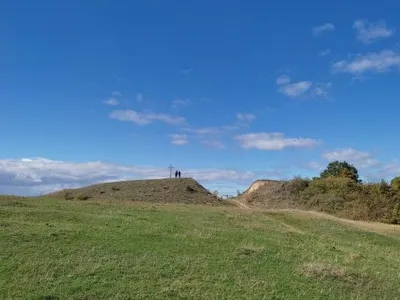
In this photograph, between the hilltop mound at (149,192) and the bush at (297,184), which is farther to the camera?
the bush at (297,184)

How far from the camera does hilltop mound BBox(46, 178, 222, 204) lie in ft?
146

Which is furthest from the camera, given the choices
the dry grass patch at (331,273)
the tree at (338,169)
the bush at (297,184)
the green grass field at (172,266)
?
the tree at (338,169)

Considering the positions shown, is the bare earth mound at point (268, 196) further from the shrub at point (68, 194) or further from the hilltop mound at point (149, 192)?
the shrub at point (68, 194)

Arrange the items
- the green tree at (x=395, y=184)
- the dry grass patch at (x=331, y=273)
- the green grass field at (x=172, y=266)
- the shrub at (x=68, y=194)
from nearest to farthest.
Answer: the green grass field at (x=172, y=266), the dry grass patch at (x=331, y=273), the shrub at (x=68, y=194), the green tree at (x=395, y=184)

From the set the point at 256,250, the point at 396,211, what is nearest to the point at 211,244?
the point at 256,250

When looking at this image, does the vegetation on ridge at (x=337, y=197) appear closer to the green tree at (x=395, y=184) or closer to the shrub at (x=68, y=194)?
the green tree at (x=395, y=184)

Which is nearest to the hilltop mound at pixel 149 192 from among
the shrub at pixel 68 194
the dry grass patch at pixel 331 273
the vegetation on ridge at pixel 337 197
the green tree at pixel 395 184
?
the shrub at pixel 68 194

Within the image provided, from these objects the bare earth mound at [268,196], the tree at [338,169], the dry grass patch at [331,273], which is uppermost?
the tree at [338,169]

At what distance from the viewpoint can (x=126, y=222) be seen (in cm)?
1909

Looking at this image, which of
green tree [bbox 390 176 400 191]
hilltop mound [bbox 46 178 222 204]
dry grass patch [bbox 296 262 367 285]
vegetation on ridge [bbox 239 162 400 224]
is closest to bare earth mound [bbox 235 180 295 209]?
vegetation on ridge [bbox 239 162 400 224]

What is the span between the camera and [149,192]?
4741 centimetres

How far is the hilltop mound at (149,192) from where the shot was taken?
44.5 m

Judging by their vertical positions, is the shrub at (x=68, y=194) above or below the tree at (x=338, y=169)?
below

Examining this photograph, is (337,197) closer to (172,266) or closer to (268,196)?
(268,196)
